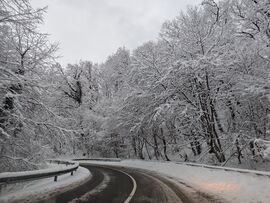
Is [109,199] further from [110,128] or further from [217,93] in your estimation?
[110,128]

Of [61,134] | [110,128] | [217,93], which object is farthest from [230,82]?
[110,128]

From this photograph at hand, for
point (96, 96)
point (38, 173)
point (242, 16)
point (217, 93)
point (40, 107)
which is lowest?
point (38, 173)

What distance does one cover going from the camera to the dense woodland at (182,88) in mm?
12430

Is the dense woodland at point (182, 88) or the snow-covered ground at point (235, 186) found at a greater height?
the dense woodland at point (182, 88)

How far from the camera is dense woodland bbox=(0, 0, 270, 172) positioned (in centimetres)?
1243

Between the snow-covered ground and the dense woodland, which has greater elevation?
the dense woodland

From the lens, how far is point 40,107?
44.3ft

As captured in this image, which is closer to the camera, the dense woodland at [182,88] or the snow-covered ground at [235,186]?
the snow-covered ground at [235,186]

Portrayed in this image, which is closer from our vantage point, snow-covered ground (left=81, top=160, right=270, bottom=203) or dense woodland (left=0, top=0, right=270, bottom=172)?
snow-covered ground (left=81, top=160, right=270, bottom=203)

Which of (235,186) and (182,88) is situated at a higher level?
(182,88)

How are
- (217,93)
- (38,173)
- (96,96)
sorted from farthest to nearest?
1. (96,96)
2. (217,93)
3. (38,173)

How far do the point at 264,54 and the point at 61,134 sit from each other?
12.7m

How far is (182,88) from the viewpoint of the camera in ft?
84.2

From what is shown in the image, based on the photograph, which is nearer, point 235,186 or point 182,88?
point 235,186
